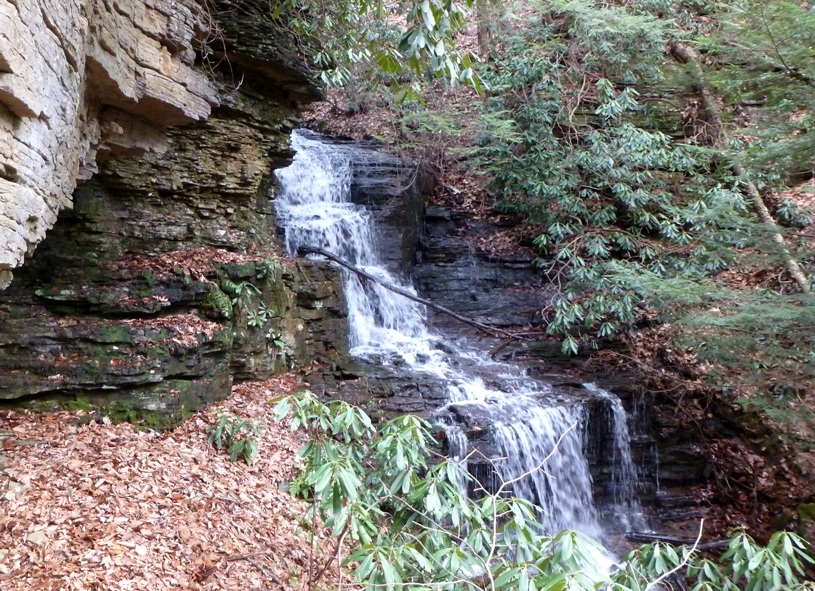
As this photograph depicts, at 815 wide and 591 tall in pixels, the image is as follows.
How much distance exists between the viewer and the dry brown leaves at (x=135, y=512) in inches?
144

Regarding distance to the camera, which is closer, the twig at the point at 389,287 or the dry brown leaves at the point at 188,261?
the dry brown leaves at the point at 188,261

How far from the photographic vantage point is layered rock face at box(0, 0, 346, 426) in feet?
10.7

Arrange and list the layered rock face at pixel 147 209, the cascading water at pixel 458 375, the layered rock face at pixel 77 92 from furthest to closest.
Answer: the cascading water at pixel 458 375, the layered rock face at pixel 147 209, the layered rock face at pixel 77 92

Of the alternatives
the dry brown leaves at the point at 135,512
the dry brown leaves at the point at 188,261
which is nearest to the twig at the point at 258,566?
the dry brown leaves at the point at 135,512

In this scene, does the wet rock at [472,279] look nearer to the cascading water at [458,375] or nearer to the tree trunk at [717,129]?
the cascading water at [458,375]

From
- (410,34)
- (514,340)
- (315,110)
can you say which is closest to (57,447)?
(410,34)

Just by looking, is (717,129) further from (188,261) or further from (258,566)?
(258,566)

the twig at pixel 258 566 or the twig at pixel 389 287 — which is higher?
the twig at pixel 389 287

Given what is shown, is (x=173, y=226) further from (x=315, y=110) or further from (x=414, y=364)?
(x=315, y=110)

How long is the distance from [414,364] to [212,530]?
16.9ft

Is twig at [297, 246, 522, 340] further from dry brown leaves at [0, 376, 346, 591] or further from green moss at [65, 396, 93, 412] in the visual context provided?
green moss at [65, 396, 93, 412]

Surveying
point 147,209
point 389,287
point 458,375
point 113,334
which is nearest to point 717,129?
point 389,287

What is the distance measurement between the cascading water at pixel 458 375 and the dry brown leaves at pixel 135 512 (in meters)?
2.47

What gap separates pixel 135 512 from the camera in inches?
168
